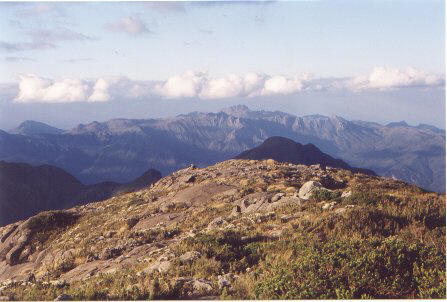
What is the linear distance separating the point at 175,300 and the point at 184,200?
2001 cm

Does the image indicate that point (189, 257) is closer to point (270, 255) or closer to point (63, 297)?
point (270, 255)

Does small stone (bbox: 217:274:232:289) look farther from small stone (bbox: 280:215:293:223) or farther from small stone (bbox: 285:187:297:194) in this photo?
small stone (bbox: 285:187:297:194)

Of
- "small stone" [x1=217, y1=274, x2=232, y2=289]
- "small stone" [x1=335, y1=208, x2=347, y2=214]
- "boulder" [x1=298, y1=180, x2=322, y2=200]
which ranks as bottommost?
"boulder" [x1=298, y1=180, x2=322, y2=200]

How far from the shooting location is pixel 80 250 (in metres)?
20.7

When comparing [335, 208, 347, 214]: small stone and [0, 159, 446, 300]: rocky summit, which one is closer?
[0, 159, 446, 300]: rocky summit

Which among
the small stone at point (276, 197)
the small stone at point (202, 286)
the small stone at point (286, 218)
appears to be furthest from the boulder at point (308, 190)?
the small stone at point (202, 286)

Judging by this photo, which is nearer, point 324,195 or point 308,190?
point 324,195

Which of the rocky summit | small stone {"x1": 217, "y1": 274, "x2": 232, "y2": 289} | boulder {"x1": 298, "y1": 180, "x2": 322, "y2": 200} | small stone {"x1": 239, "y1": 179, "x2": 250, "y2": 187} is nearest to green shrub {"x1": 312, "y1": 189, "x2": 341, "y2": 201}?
the rocky summit

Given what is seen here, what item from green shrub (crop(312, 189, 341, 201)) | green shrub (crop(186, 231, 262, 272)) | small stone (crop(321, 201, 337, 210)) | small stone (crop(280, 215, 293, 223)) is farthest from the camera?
green shrub (crop(312, 189, 341, 201))

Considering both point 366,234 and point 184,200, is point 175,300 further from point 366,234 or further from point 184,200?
point 184,200

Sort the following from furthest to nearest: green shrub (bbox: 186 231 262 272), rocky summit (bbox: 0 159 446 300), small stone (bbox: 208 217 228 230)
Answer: small stone (bbox: 208 217 228 230) → green shrub (bbox: 186 231 262 272) → rocky summit (bbox: 0 159 446 300)

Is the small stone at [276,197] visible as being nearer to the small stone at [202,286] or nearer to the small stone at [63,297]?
the small stone at [202,286]

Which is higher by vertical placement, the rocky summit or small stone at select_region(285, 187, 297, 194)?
the rocky summit

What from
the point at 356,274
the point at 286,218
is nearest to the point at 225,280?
the point at 356,274
